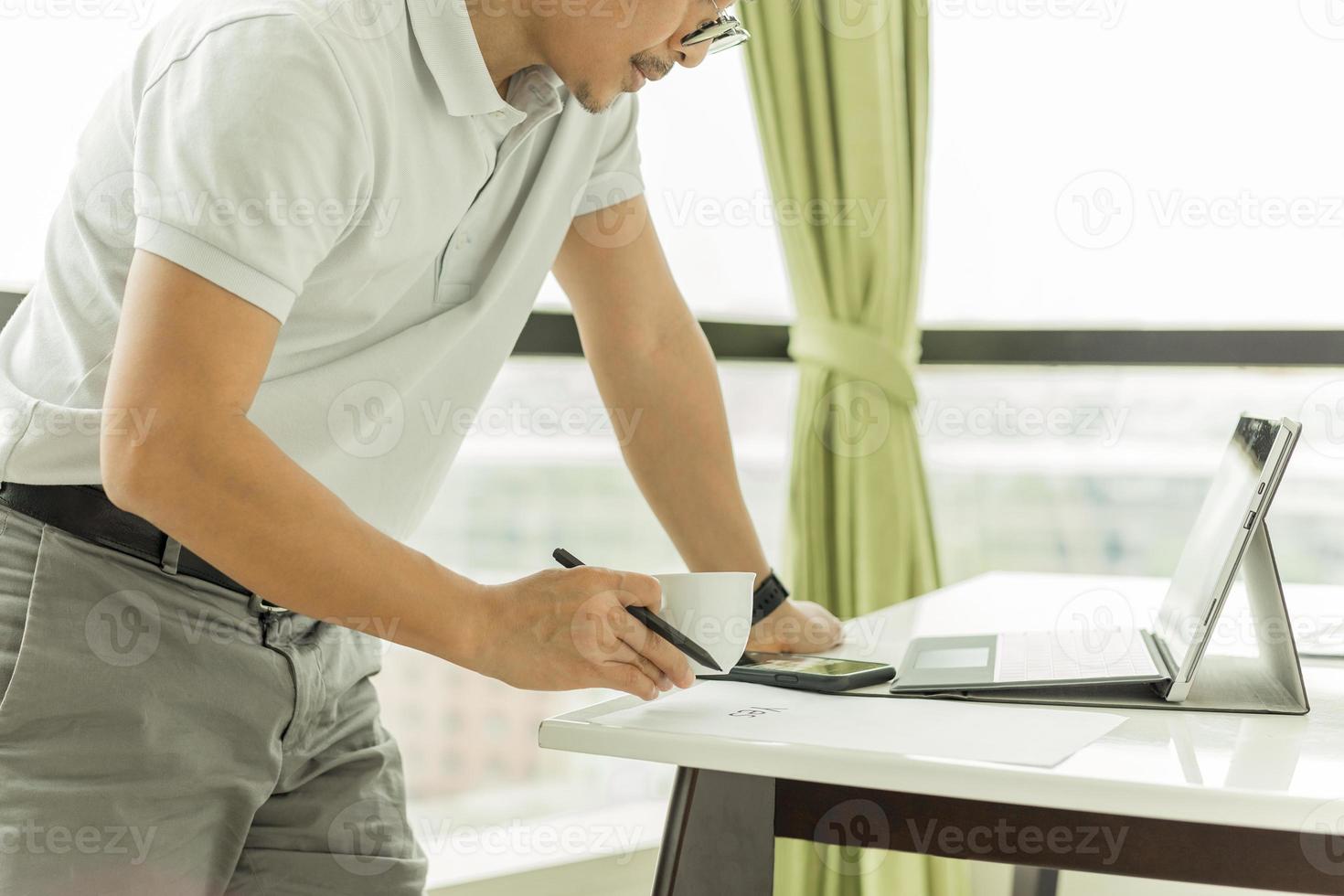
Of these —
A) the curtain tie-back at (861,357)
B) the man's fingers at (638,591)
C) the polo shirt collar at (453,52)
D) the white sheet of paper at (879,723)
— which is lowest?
the white sheet of paper at (879,723)

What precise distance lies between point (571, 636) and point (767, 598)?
49 cm

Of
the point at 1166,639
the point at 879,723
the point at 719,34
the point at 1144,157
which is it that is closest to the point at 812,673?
the point at 879,723

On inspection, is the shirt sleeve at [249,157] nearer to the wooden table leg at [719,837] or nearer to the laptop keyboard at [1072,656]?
the wooden table leg at [719,837]

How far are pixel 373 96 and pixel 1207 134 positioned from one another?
2.01 m

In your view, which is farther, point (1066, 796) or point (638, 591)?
point (638, 591)

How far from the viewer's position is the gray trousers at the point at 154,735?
1013 millimetres

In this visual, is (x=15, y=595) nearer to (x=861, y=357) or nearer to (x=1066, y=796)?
(x=1066, y=796)

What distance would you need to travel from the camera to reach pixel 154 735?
106 centimetres

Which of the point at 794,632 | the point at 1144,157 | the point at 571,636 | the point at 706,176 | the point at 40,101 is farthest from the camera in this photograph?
Answer: the point at 706,176

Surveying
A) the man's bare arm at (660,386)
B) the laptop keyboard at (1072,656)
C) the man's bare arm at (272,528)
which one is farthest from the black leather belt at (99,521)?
the laptop keyboard at (1072,656)

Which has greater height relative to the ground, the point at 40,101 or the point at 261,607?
the point at 40,101

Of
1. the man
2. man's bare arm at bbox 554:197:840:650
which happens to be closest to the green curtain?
man's bare arm at bbox 554:197:840:650

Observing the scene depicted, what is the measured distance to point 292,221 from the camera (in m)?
0.92

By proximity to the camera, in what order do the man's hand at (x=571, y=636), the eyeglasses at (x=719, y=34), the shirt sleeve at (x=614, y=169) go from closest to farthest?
Result: 1. the man's hand at (x=571, y=636)
2. the eyeglasses at (x=719, y=34)
3. the shirt sleeve at (x=614, y=169)
